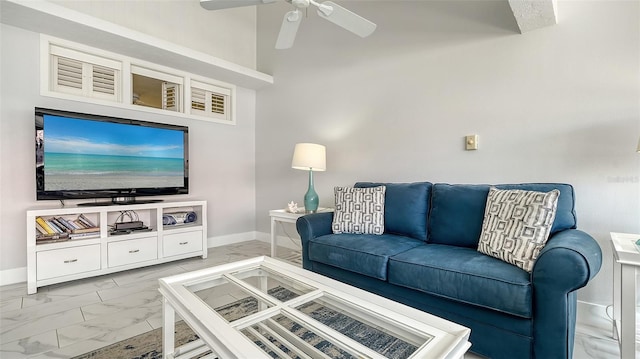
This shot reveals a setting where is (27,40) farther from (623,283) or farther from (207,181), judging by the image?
(623,283)

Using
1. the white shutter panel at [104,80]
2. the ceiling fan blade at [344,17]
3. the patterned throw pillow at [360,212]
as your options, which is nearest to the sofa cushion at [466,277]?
the patterned throw pillow at [360,212]

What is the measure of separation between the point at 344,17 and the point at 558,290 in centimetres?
186

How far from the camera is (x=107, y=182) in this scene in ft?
9.86

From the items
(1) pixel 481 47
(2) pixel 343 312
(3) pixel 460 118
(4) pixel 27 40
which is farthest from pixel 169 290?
(4) pixel 27 40

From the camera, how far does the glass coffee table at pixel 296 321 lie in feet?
3.13

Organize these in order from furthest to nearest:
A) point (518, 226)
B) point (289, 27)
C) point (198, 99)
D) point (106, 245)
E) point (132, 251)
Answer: point (198, 99)
point (132, 251)
point (106, 245)
point (289, 27)
point (518, 226)

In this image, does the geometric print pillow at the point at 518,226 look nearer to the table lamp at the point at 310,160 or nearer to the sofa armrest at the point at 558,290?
the sofa armrest at the point at 558,290

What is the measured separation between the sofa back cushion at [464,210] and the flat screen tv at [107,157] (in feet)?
9.37

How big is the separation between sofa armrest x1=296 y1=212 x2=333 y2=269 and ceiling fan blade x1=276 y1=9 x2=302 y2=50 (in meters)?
1.37

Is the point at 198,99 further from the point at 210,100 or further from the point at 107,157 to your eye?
the point at 107,157

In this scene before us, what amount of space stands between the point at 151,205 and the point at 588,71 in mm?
3785

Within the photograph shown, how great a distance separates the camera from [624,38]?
1.90 metres

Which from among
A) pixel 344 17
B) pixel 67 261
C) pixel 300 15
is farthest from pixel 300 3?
pixel 67 261

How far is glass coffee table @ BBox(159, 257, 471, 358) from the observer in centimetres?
96
